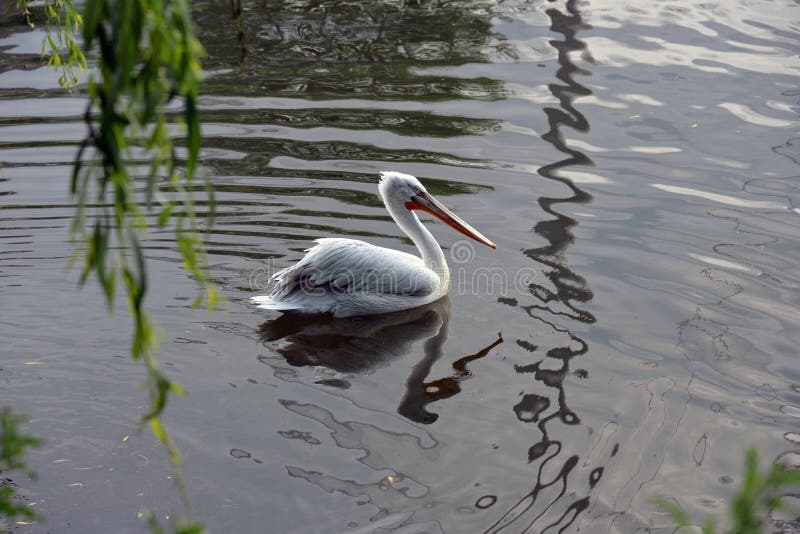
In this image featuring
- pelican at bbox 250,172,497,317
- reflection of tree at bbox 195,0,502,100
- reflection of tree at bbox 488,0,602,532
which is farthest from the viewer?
reflection of tree at bbox 195,0,502,100

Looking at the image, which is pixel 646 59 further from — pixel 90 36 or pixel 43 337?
pixel 90 36

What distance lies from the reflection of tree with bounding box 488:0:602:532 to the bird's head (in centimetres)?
45

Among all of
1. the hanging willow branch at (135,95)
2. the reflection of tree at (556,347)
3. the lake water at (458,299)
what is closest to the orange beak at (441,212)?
the lake water at (458,299)

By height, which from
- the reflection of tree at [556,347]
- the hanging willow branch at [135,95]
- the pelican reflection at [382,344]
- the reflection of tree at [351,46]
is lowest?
the pelican reflection at [382,344]

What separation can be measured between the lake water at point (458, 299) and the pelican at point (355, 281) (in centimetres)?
13

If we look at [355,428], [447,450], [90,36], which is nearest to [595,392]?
[447,450]

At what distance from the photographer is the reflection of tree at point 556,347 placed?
13.6ft

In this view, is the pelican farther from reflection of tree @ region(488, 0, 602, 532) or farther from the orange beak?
Answer: reflection of tree @ region(488, 0, 602, 532)

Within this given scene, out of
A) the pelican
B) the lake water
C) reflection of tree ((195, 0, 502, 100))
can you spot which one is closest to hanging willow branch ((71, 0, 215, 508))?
the lake water

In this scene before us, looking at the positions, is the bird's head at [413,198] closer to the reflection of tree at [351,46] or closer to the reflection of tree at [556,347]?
the reflection of tree at [556,347]

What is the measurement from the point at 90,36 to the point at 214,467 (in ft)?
8.75

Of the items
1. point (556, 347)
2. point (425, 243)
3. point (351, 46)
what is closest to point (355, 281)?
point (425, 243)

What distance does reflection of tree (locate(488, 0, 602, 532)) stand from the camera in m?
4.15

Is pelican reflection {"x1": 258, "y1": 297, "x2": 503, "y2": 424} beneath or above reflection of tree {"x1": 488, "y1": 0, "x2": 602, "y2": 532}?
beneath
